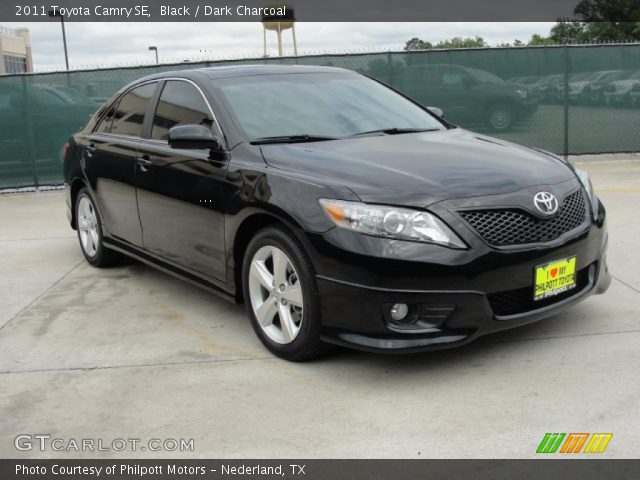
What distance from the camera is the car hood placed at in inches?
151

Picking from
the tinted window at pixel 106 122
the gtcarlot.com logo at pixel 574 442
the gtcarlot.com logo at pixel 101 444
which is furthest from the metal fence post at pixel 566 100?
A: the gtcarlot.com logo at pixel 101 444

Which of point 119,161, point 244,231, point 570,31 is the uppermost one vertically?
point 570,31

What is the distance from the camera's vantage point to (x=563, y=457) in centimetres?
307

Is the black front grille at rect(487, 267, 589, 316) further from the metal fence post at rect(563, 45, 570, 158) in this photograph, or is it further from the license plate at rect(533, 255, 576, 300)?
the metal fence post at rect(563, 45, 570, 158)

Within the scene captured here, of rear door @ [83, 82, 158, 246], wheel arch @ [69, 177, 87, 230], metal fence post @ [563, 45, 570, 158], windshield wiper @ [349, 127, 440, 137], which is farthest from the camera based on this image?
metal fence post @ [563, 45, 570, 158]

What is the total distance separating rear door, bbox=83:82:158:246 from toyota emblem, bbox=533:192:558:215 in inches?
115

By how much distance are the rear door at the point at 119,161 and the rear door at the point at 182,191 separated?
18 cm

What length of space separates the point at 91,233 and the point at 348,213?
142 inches

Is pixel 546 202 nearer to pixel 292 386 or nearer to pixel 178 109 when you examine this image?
pixel 292 386

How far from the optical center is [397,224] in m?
3.71

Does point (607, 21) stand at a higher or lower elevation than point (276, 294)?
higher

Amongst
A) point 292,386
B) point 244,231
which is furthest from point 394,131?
point 292,386

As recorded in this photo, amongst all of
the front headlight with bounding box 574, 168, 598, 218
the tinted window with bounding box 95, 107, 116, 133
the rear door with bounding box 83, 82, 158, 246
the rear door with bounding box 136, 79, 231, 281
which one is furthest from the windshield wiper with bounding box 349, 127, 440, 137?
the tinted window with bounding box 95, 107, 116, 133
